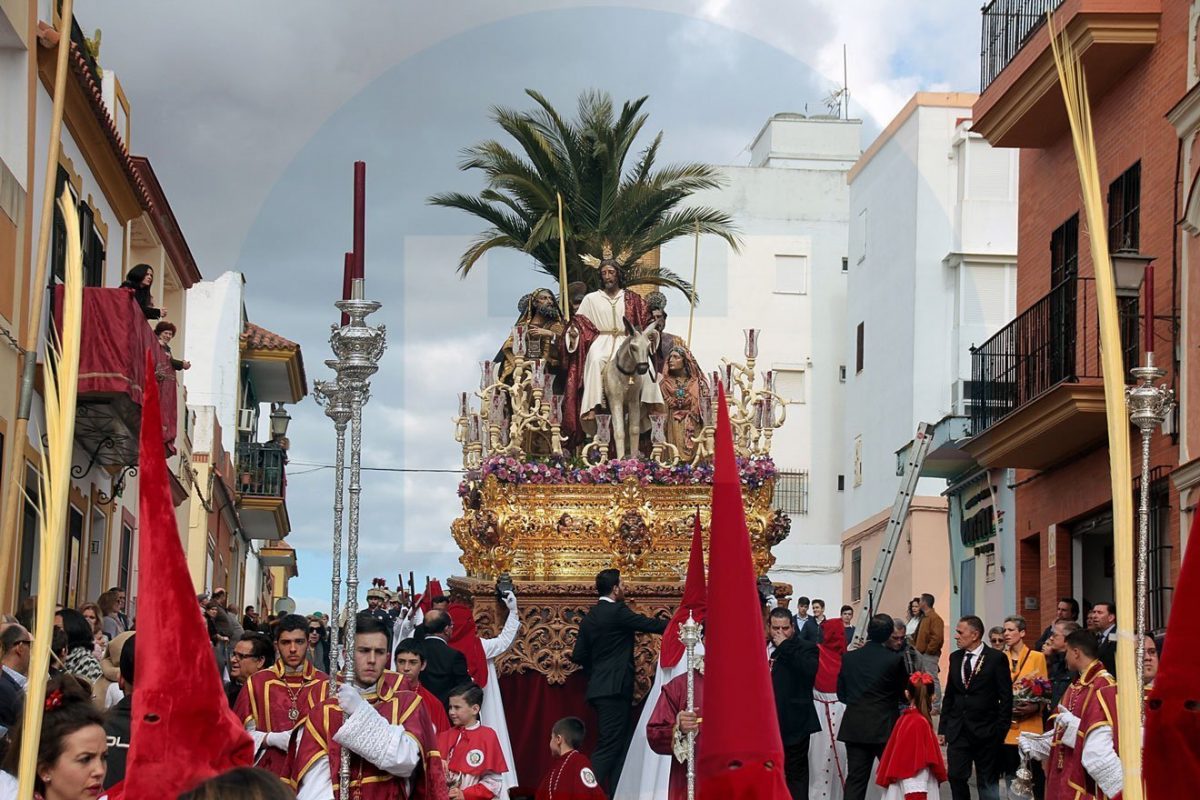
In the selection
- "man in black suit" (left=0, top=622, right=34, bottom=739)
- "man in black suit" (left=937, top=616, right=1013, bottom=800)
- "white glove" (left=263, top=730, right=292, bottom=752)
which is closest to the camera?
"white glove" (left=263, top=730, right=292, bottom=752)

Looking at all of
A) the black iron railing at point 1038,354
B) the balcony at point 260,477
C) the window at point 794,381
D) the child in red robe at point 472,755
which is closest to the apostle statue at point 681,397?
the black iron railing at point 1038,354

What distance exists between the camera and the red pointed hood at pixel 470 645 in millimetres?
15383

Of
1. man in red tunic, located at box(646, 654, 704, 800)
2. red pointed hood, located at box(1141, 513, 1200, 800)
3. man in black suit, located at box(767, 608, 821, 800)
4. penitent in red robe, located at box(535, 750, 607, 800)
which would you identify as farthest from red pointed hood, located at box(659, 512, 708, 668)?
red pointed hood, located at box(1141, 513, 1200, 800)

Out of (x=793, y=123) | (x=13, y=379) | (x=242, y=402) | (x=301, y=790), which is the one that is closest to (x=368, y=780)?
(x=301, y=790)

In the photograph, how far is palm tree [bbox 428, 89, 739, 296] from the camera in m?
21.9

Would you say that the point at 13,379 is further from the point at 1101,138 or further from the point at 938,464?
the point at 938,464

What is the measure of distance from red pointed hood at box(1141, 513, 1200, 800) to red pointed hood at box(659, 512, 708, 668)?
5500mm

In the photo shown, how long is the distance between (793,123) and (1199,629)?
38.3 m

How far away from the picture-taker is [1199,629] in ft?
21.3

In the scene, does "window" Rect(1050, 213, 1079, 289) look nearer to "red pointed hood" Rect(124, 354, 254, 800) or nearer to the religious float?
the religious float

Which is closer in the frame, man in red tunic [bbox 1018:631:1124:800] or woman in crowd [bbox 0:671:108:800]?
woman in crowd [bbox 0:671:108:800]

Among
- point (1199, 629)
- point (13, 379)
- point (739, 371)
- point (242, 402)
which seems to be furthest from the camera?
point (242, 402)

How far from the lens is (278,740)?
8.88 meters

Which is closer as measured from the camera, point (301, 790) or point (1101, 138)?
point (301, 790)
